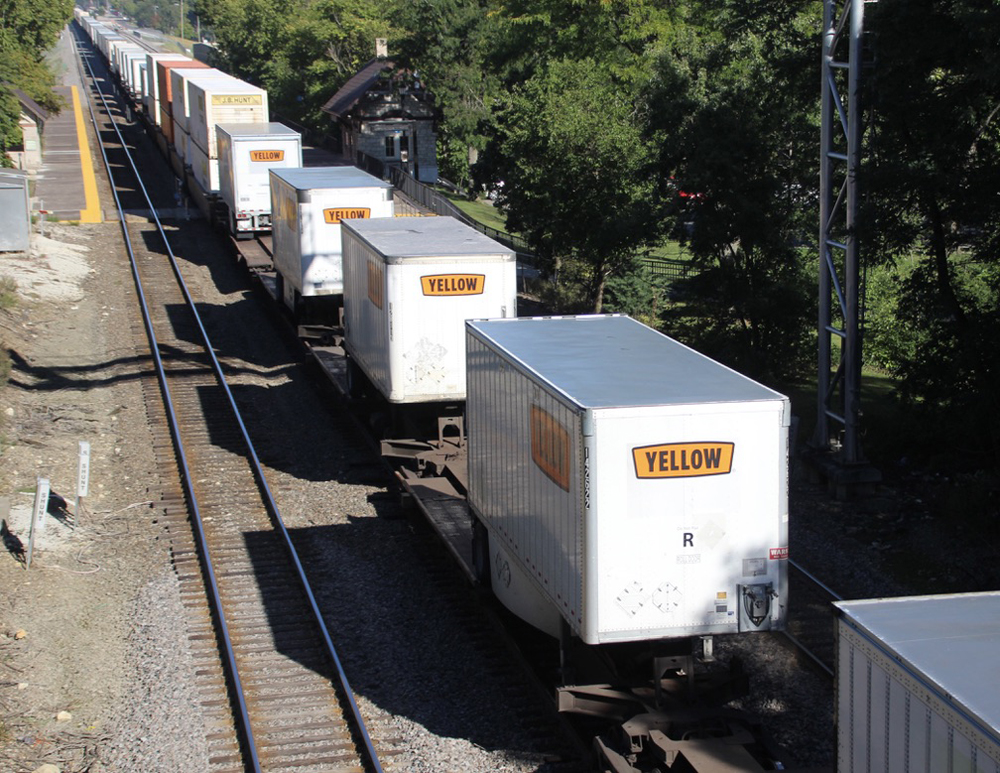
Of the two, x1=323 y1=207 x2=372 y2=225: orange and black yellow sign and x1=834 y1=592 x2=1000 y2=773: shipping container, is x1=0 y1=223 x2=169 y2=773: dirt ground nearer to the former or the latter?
x1=323 y1=207 x2=372 y2=225: orange and black yellow sign

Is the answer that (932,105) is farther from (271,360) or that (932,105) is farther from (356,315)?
(271,360)

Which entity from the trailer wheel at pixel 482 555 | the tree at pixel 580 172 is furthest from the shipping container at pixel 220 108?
the trailer wheel at pixel 482 555

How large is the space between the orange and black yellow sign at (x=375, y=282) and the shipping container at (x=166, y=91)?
1448 inches

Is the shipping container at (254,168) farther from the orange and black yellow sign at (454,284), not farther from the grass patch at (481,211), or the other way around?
the orange and black yellow sign at (454,284)

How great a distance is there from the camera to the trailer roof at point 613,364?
32.8ft

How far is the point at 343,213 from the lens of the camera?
2484 centimetres

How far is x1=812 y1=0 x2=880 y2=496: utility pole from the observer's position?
17.3 metres

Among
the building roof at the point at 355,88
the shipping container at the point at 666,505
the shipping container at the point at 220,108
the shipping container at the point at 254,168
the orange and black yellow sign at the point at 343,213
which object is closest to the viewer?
the shipping container at the point at 666,505

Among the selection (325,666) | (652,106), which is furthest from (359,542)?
(652,106)

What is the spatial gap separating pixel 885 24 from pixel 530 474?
914 cm

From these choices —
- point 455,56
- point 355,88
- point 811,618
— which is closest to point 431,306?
point 811,618

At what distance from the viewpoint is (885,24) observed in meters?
16.6

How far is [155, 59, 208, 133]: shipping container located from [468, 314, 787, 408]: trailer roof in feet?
139

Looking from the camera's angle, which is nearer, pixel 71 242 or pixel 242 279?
pixel 242 279
